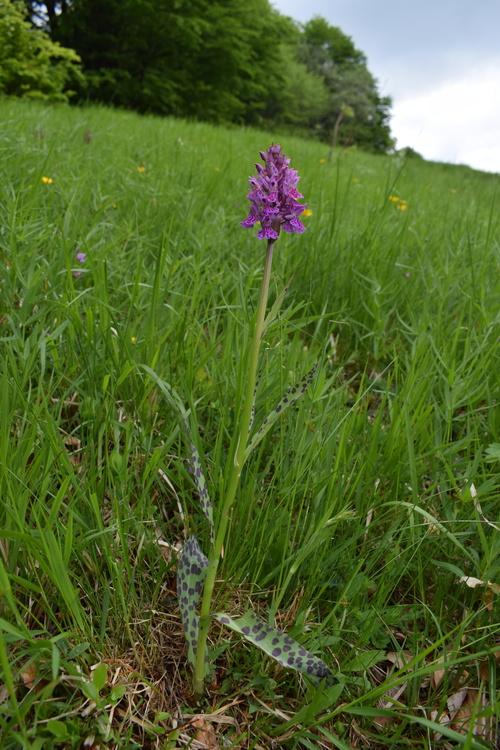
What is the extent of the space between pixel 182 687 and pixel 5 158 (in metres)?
2.55

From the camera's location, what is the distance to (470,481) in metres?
1.14

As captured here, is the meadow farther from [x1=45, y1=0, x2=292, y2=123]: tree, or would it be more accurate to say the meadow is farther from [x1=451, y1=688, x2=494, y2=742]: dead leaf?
[x1=45, y1=0, x2=292, y2=123]: tree

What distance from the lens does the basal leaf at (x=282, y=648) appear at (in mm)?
792

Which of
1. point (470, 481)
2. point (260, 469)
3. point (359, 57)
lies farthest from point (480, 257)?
point (359, 57)

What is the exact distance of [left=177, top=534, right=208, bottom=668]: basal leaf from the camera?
0.85 metres

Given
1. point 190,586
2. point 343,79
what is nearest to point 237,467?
point 190,586

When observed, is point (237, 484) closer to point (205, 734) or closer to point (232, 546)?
point (232, 546)

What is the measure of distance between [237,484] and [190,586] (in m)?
0.21

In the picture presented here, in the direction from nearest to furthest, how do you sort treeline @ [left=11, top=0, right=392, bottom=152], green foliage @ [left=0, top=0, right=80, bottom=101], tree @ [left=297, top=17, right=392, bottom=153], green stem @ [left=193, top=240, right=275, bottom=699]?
green stem @ [left=193, top=240, right=275, bottom=699]
green foliage @ [left=0, top=0, right=80, bottom=101]
treeline @ [left=11, top=0, right=392, bottom=152]
tree @ [left=297, top=17, right=392, bottom=153]

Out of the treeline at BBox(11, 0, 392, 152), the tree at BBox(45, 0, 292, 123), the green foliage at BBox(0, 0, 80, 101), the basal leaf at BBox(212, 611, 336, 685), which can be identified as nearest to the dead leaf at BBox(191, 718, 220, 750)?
the basal leaf at BBox(212, 611, 336, 685)

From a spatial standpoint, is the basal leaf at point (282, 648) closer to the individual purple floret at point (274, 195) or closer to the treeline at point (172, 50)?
the individual purple floret at point (274, 195)

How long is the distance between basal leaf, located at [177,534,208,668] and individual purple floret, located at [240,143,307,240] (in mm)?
577

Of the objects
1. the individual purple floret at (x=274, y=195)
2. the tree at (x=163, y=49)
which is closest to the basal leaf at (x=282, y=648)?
the individual purple floret at (x=274, y=195)

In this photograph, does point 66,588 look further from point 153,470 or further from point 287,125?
point 287,125
